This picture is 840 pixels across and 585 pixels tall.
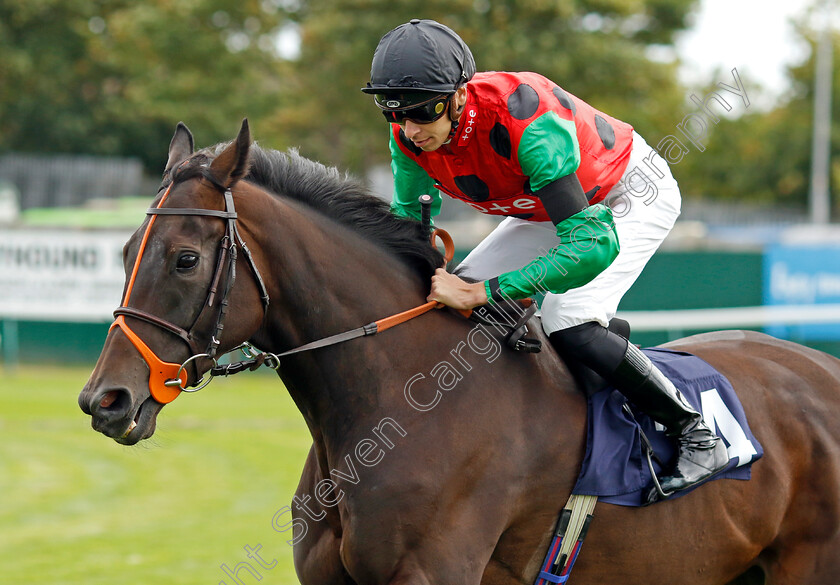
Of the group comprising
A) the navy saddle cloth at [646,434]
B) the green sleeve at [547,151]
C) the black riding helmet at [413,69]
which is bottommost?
the navy saddle cloth at [646,434]

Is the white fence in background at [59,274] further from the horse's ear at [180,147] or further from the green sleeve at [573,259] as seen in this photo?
the green sleeve at [573,259]

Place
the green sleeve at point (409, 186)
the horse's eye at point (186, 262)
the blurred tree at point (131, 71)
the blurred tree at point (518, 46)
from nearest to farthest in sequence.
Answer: the horse's eye at point (186, 262), the green sleeve at point (409, 186), the blurred tree at point (518, 46), the blurred tree at point (131, 71)

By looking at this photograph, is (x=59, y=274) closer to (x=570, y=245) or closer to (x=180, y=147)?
(x=180, y=147)

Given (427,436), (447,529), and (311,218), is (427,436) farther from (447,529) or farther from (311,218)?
(311,218)

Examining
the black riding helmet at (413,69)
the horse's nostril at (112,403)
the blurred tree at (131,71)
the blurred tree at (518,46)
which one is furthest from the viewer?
the blurred tree at (131,71)

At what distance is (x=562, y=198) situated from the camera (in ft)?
9.40

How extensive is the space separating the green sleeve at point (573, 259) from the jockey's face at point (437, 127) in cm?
47

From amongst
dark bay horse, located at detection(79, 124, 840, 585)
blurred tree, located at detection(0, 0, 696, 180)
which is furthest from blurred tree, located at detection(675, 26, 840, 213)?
dark bay horse, located at detection(79, 124, 840, 585)

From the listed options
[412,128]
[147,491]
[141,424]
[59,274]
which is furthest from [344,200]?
[59,274]

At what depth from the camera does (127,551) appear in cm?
588

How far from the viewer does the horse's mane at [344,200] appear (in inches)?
118

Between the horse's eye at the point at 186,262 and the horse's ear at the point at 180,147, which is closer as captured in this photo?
the horse's eye at the point at 186,262

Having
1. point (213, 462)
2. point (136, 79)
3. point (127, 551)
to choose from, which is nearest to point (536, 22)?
point (136, 79)

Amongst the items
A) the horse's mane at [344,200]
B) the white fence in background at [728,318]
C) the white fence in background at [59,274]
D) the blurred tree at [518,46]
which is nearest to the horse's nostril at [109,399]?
the horse's mane at [344,200]
